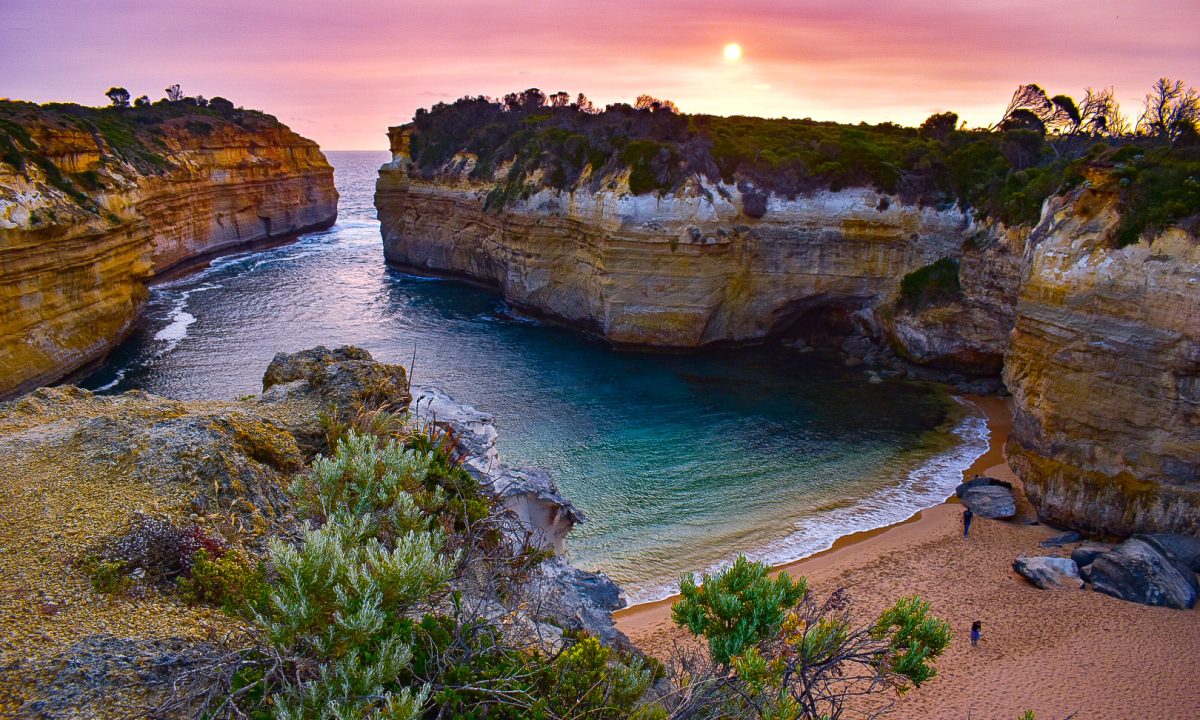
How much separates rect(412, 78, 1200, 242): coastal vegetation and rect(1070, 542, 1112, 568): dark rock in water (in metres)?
7.12

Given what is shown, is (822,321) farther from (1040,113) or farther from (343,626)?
(343,626)

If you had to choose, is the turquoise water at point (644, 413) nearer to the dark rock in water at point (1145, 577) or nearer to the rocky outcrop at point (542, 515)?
the rocky outcrop at point (542, 515)

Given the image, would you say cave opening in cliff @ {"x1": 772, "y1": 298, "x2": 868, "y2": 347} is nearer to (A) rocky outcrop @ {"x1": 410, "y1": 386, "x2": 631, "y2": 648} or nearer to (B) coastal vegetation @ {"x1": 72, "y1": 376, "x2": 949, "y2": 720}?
(A) rocky outcrop @ {"x1": 410, "y1": 386, "x2": 631, "y2": 648}

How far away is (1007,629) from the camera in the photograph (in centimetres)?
1346

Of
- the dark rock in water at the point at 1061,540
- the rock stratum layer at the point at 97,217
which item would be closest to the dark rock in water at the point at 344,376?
the dark rock in water at the point at 1061,540

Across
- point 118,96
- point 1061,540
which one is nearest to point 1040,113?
point 1061,540

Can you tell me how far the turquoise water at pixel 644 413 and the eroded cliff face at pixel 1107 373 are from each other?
332 centimetres

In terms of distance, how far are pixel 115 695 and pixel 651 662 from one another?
14.6 ft

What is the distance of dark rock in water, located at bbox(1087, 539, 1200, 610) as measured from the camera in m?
13.9

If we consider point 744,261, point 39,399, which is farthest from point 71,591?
point 744,261

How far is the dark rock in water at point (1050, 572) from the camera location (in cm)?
1462

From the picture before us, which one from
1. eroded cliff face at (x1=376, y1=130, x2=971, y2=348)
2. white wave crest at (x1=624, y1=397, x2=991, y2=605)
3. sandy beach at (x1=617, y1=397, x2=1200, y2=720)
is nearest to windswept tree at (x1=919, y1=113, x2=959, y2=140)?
eroded cliff face at (x1=376, y1=130, x2=971, y2=348)

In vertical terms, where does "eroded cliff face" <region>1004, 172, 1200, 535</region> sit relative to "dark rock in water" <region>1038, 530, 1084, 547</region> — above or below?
above

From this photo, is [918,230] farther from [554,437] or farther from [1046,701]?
[1046,701]
